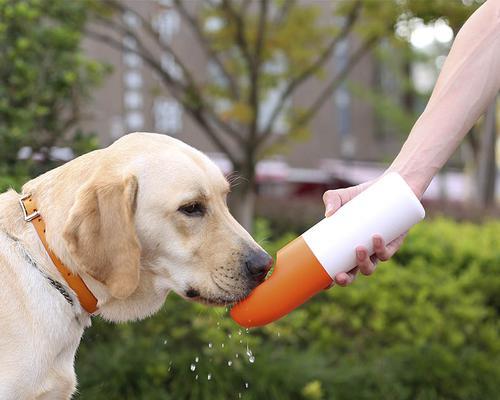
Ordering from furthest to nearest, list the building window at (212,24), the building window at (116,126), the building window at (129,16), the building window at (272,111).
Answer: the building window at (116,126), the building window at (272,111), the building window at (212,24), the building window at (129,16)

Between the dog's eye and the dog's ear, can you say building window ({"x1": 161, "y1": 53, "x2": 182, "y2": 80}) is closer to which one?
the dog's eye

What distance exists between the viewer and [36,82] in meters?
4.91

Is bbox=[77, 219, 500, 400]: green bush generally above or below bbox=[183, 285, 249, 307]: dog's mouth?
below

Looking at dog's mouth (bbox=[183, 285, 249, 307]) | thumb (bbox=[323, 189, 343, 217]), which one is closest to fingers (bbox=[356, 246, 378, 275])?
thumb (bbox=[323, 189, 343, 217])

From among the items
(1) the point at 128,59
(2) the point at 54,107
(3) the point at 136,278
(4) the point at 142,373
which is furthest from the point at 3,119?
(1) the point at 128,59

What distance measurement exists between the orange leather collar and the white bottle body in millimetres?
891

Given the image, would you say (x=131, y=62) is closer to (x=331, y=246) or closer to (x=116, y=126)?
(x=116, y=126)

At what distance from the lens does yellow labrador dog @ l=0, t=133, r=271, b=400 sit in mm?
2541

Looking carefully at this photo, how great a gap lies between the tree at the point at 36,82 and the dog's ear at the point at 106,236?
1.99 metres

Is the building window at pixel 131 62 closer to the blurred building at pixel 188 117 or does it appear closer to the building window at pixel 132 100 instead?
the blurred building at pixel 188 117

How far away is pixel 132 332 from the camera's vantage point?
4.98m

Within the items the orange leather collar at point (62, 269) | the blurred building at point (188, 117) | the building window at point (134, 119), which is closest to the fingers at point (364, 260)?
the orange leather collar at point (62, 269)

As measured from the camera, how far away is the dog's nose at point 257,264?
274cm

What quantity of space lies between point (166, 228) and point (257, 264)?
385 mm
